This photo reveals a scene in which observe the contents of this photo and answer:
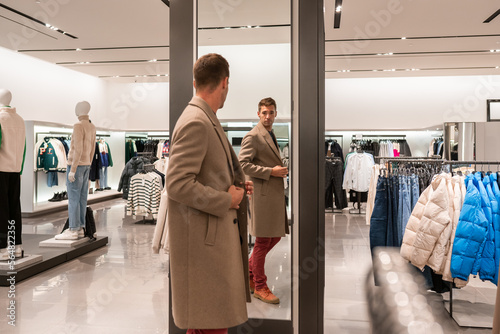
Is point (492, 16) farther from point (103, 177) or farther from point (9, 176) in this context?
point (103, 177)

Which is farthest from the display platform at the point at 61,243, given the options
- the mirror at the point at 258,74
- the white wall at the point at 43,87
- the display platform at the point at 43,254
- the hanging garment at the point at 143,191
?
the white wall at the point at 43,87

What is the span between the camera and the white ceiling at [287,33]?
5.35 meters

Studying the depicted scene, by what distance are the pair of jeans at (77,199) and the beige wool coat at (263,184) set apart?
11.2ft

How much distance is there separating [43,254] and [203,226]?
12.3 ft

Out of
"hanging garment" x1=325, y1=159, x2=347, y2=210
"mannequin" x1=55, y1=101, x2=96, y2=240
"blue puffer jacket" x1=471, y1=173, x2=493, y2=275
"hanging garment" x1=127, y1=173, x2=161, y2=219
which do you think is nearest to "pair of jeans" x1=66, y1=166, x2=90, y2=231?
"mannequin" x1=55, y1=101, x2=96, y2=240

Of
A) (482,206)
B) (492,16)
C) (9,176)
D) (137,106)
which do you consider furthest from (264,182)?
(137,106)

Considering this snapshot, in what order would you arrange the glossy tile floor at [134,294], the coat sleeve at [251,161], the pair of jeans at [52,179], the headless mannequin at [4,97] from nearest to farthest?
the coat sleeve at [251,161] < the glossy tile floor at [134,294] < the headless mannequin at [4,97] < the pair of jeans at [52,179]

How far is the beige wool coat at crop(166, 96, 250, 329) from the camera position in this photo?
5.23ft

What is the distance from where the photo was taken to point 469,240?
8.58ft

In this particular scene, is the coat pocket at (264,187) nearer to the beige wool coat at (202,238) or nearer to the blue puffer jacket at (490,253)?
the beige wool coat at (202,238)

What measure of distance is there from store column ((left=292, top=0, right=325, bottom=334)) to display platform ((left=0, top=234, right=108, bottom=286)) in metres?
2.87

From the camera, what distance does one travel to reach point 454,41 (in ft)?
23.6

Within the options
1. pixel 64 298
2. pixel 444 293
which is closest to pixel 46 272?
pixel 64 298

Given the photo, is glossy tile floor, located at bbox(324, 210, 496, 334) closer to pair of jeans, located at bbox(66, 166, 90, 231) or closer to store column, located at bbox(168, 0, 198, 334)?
store column, located at bbox(168, 0, 198, 334)
